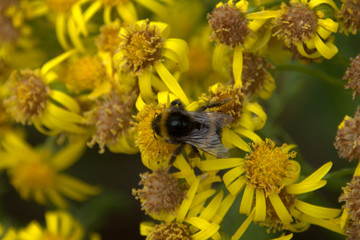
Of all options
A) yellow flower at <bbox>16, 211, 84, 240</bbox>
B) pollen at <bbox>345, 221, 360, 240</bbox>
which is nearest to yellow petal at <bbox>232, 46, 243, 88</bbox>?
pollen at <bbox>345, 221, 360, 240</bbox>

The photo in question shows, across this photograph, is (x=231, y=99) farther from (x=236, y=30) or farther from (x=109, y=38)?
(x=109, y=38)

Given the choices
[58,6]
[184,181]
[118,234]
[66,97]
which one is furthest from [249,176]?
[118,234]

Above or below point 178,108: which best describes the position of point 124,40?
above

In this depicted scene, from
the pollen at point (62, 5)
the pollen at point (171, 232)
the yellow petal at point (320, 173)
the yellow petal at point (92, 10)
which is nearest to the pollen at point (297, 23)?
the yellow petal at point (320, 173)

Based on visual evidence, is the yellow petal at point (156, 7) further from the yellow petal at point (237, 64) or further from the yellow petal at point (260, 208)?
the yellow petal at point (260, 208)

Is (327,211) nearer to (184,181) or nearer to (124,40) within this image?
(184,181)
